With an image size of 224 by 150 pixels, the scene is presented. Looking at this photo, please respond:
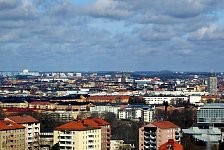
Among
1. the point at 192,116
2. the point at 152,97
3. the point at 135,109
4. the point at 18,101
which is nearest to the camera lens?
the point at 192,116

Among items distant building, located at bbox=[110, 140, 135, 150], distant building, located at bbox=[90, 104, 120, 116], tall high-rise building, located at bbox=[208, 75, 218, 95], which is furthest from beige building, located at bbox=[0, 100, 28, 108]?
tall high-rise building, located at bbox=[208, 75, 218, 95]

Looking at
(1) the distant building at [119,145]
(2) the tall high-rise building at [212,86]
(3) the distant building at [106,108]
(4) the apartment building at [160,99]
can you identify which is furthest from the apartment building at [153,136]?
(2) the tall high-rise building at [212,86]

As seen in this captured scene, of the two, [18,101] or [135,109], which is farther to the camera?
[18,101]

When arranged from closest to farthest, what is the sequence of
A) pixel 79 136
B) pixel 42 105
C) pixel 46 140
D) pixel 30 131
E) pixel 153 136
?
pixel 79 136 → pixel 153 136 → pixel 30 131 → pixel 46 140 → pixel 42 105

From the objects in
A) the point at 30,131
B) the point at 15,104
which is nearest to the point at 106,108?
the point at 15,104

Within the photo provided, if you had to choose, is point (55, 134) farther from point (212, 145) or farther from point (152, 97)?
point (152, 97)

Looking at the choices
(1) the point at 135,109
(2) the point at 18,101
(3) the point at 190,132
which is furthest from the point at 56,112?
(3) the point at 190,132

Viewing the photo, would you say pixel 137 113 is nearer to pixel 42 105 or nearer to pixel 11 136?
pixel 42 105
